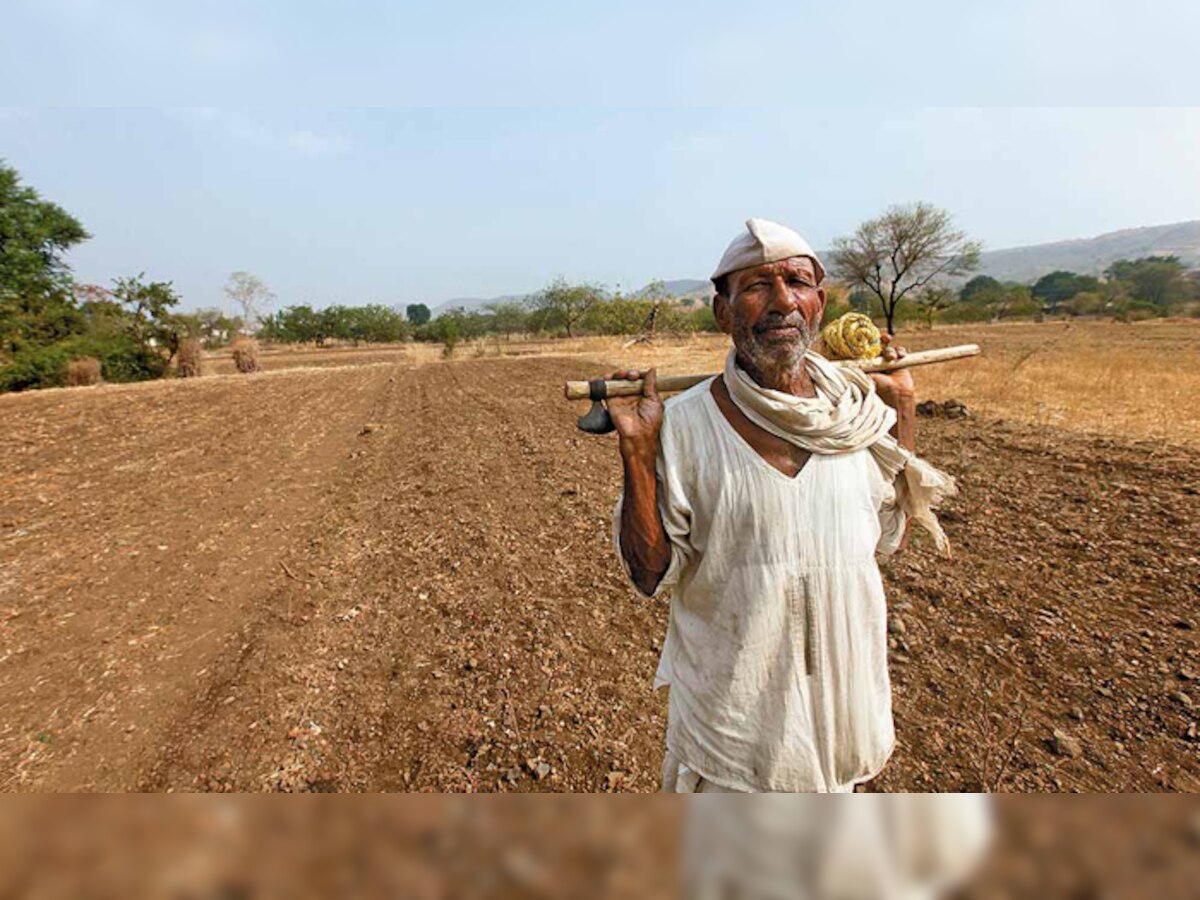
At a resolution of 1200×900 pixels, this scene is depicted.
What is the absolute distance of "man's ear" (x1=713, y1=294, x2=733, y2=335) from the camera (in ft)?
4.56

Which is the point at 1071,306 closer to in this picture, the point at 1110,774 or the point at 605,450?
the point at 605,450

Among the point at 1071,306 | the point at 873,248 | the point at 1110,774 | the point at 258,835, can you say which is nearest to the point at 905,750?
the point at 1110,774

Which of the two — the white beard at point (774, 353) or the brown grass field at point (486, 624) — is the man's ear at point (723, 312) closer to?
the white beard at point (774, 353)

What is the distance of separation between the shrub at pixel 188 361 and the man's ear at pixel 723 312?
107 feet

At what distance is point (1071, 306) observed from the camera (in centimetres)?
5381

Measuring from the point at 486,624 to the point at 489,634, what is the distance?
0.47ft

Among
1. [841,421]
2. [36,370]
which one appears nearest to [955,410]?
[841,421]

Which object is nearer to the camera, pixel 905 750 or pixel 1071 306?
pixel 905 750

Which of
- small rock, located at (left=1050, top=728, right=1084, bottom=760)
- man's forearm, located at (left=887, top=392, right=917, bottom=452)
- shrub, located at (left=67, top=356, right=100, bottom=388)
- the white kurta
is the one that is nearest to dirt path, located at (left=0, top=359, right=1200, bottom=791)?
small rock, located at (left=1050, top=728, right=1084, bottom=760)

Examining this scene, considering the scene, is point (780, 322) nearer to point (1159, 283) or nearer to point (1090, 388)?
point (1090, 388)

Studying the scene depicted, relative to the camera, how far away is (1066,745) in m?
2.87

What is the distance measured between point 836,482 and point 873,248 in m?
33.4

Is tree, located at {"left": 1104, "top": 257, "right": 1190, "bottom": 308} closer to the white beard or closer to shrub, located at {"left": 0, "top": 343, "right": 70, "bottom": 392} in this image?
the white beard

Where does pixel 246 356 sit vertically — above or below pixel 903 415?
above
